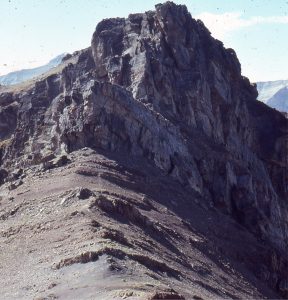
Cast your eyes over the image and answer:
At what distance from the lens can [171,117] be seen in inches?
2734

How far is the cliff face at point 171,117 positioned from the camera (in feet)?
188

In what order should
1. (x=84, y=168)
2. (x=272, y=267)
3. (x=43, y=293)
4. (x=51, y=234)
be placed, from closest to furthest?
(x=43, y=293), (x=51, y=234), (x=84, y=168), (x=272, y=267)

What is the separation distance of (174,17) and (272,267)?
35726 mm

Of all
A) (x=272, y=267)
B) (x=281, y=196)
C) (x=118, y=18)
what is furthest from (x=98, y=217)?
(x=118, y=18)

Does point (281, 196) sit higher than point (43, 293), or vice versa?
point (43, 293)

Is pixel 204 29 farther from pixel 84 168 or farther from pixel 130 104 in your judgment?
pixel 84 168

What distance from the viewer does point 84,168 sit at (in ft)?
157

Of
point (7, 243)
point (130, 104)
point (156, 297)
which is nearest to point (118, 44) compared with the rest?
point (130, 104)

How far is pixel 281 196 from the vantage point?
8656 cm

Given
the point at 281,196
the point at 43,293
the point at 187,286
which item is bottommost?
the point at 281,196

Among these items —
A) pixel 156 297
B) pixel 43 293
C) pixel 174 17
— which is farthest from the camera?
pixel 174 17

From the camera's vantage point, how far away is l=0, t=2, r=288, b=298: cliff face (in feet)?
188

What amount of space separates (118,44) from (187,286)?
54.9 m

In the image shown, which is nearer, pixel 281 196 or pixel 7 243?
pixel 7 243
